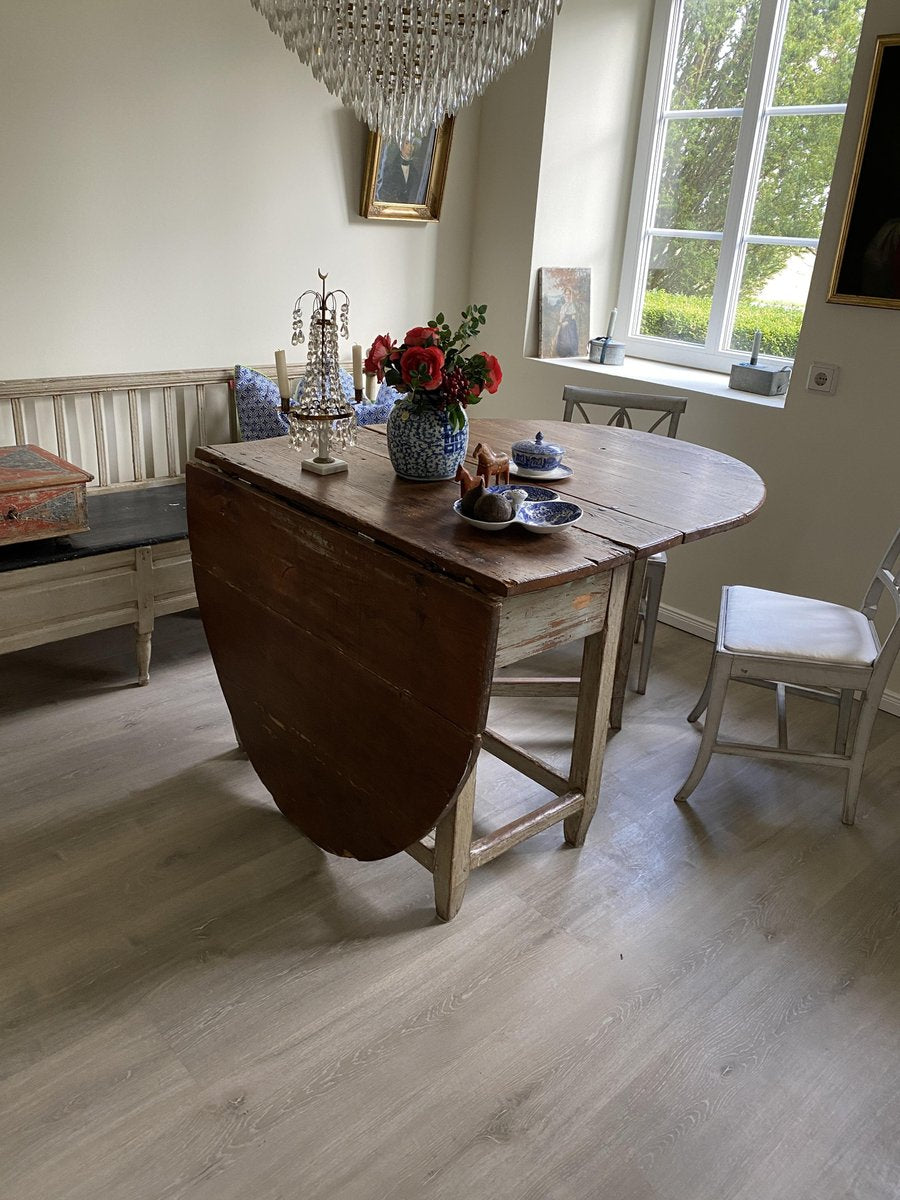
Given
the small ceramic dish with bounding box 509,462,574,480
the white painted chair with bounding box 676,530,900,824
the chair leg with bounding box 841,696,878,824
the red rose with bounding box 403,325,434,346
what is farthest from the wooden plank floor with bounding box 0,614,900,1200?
the red rose with bounding box 403,325,434,346

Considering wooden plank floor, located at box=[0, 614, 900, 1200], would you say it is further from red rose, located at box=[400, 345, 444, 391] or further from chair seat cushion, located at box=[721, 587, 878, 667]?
red rose, located at box=[400, 345, 444, 391]

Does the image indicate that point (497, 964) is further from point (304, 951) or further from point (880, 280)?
point (880, 280)

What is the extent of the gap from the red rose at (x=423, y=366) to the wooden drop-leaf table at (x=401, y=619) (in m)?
0.24

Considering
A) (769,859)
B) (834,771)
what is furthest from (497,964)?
(834,771)

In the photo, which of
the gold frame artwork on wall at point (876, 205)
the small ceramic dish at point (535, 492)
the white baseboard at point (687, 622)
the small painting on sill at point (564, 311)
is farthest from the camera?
the small painting on sill at point (564, 311)

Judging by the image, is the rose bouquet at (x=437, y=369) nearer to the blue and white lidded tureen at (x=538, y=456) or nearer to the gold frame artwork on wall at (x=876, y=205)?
the blue and white lidded tureen at (x=538, y=456)

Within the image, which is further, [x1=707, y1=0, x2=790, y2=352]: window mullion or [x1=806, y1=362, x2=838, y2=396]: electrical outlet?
[x1=707, y1=0, x2=790, y2=352]: window mullion

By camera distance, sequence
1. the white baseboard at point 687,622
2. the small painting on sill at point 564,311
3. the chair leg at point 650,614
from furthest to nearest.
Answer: the small painting on sill at point 564,311 → the white baseboard at point 687,622 → the chair leg at point 650,614

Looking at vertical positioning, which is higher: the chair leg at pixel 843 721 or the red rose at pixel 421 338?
the red rose at pixel 421 338

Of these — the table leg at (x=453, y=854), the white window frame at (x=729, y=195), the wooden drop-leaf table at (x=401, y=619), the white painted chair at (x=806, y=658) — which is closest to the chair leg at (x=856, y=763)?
the white painted chair at (x=806, y=658)

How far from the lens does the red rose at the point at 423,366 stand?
1.86m

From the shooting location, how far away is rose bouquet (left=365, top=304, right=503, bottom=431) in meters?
1.86

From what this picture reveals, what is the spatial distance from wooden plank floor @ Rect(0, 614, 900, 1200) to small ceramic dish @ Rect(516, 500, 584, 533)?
0.82m

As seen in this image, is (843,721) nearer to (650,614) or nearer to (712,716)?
(712,716)
